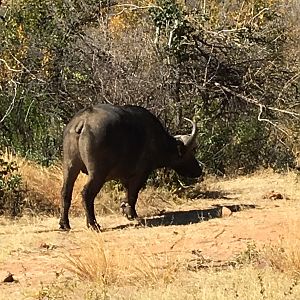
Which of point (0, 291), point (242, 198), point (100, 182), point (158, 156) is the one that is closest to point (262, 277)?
point (0, 291)

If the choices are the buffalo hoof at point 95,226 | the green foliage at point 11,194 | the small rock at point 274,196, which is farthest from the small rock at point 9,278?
the small rock at point 274,196

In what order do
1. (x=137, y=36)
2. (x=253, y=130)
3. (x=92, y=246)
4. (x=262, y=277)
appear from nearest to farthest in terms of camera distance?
1. (x=262, y=277)
2. (x=92, y=246)
3. (x=137, y=36)
4. (x=253, y=130)

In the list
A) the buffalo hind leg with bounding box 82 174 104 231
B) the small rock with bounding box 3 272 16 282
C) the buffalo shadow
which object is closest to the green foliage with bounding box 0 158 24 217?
the buffalo hind leg with bounding box 82 174 104 231

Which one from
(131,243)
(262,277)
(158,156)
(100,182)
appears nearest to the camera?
(262,277)

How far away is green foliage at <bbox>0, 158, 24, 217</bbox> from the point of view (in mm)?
13148

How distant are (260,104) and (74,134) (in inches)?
223

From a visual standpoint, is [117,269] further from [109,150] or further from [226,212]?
[226,212]

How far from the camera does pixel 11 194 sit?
13289 mm

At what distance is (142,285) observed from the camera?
Answer: 7.73m

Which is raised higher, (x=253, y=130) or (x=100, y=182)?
(x=100, y=182)

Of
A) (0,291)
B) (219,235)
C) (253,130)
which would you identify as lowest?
(253,130)

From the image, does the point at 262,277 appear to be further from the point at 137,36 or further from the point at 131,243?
the point at 137,36

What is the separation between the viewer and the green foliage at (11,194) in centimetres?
1315

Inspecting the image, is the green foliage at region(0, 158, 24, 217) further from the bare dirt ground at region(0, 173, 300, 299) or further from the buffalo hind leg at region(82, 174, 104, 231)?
the buffalo hind leg at region(82, 174, 104, 231)
